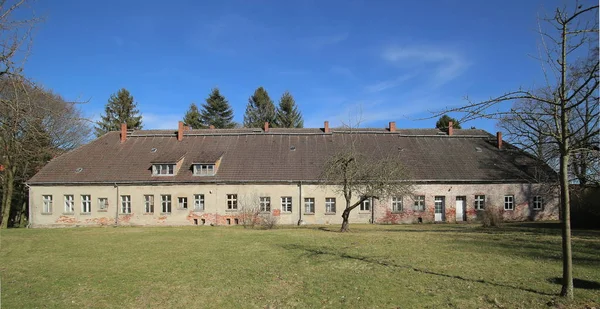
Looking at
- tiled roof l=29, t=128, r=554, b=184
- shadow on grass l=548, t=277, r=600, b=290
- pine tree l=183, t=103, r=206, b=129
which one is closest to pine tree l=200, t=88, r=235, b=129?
pine tree l=183, t=103, r=206, b=129

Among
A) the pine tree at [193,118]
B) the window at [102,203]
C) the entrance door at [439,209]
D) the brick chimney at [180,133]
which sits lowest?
the entrance door at [439,209]

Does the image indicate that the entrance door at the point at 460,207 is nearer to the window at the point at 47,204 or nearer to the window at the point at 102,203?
the window at the point at 102,203

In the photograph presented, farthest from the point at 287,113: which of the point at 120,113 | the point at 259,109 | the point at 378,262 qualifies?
the point at 378,262

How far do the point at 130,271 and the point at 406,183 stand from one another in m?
16.2

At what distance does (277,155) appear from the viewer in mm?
30844

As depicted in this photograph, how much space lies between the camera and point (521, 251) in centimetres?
1304

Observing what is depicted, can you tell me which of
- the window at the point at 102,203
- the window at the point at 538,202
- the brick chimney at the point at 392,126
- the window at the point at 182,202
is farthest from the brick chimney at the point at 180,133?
the window at the point at 538,202

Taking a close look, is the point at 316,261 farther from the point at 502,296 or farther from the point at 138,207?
the point at 138,207

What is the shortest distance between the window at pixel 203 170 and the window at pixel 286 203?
18.9 ft

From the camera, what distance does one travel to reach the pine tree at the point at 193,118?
178 feet

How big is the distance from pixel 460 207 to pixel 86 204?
28485mm

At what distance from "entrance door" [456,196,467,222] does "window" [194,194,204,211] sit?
19344mm

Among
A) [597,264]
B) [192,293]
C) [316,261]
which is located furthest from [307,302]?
[597,264]

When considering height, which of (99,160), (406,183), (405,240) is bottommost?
(405,240)
